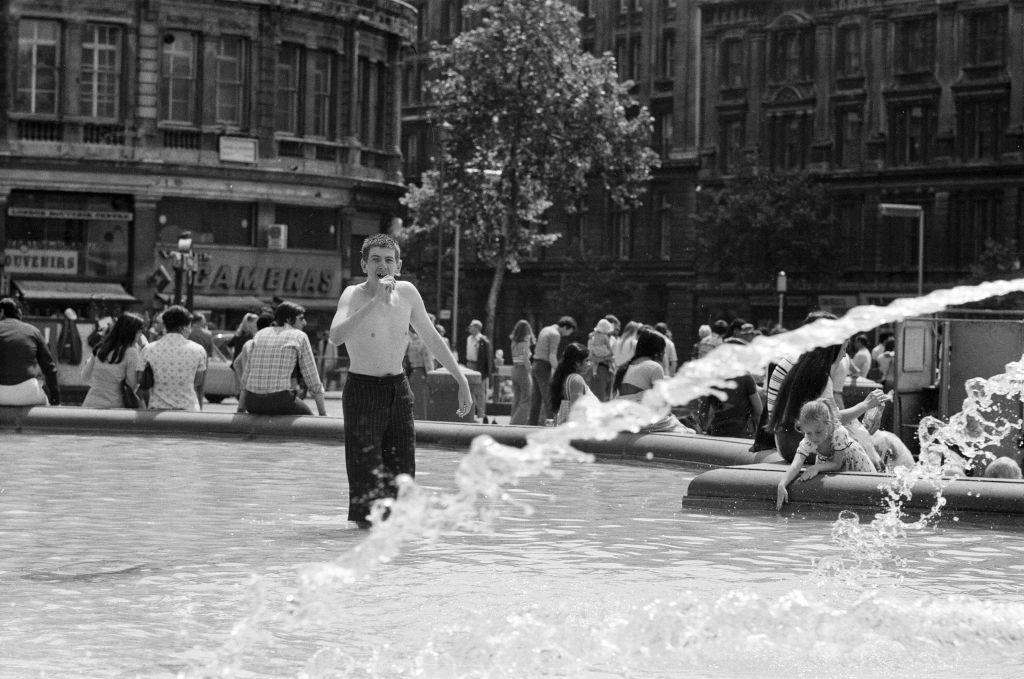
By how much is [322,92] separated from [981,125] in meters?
25.0

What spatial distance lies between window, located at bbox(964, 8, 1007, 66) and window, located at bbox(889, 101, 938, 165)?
2301mm

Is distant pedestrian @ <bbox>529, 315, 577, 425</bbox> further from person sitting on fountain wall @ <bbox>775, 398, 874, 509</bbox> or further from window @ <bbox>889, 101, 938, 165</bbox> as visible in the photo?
window @ <bbox>889, 101, 938, 165</bbox>

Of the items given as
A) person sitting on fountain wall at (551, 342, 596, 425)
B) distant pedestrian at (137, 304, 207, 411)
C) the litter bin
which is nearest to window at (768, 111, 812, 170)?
the litter bin

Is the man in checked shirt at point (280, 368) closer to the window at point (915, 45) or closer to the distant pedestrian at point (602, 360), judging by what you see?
the distant pedestrian at point (602, 360)

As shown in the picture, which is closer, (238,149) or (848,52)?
(238,149)

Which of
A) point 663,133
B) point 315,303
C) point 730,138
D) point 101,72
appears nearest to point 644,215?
point 663,133

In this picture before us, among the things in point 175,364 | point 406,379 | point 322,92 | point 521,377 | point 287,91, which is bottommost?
point 521,377

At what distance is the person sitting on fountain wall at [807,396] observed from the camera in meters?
12.0

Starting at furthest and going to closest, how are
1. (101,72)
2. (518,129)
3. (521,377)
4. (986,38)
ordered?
1. (986,38)
2. (518,129)
3. (101,72)
4. (521,377)

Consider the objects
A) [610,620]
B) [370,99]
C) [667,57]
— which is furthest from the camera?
[667,57]

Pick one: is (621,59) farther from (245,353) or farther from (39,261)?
(245,353)

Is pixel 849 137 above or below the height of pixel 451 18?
below

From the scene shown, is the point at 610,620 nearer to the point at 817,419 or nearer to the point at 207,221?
the point at 817,419

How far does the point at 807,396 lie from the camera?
1227 cm
